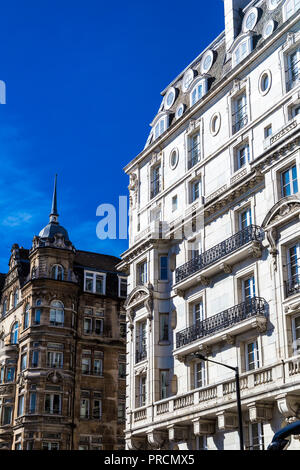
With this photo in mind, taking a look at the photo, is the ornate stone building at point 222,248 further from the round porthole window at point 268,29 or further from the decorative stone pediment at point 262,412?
the round porthole window at point 268,29

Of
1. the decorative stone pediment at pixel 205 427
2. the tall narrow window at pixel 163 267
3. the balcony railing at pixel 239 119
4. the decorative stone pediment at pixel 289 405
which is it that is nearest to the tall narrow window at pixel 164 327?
the tall narrow window at pixel 163 267

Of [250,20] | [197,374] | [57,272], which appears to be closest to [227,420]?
[197,374]

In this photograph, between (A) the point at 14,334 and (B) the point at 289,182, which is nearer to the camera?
(B) the point at 289,182

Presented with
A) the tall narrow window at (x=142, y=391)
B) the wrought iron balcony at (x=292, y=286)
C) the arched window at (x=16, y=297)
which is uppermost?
the arched window at (x=16, y=297)

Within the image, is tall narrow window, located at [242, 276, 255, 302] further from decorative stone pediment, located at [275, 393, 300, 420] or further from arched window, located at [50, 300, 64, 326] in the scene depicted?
arched window, located at [50, 300, 64, 326]

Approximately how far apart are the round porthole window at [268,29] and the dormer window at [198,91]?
5692 mm

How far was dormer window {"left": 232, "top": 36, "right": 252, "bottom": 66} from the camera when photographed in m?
41.7

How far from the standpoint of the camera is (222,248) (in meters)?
39.2

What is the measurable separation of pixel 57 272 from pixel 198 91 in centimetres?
2540

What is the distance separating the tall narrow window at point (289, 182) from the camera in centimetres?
3475

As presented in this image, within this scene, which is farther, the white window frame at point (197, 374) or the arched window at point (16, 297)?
the arched window at point (16, 297)

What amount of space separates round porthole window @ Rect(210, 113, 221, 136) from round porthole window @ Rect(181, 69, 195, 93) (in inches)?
213

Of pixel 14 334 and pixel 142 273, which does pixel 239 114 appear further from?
pixel 14 334

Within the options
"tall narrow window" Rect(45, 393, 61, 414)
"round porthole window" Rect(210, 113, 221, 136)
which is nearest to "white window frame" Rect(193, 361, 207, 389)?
"round porthole window" Rect(210, 113, 221, 136)
